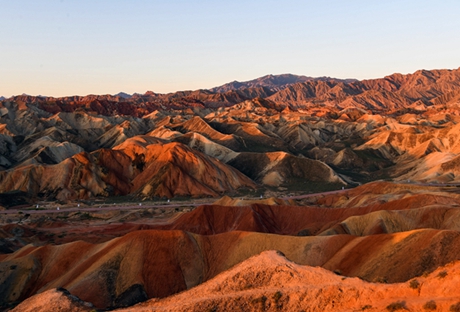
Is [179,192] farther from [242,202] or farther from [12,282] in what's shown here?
[12,282]

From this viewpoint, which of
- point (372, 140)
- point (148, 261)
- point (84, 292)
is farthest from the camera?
point (372, 140)

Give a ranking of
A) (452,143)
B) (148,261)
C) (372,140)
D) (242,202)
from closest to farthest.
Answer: (148,261) → (242,202) → (452,143) → (372,140)

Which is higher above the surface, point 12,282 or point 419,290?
point 419,290

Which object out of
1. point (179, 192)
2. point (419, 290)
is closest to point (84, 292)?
point (419, 290)

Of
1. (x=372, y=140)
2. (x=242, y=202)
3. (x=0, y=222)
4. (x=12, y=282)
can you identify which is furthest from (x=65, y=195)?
(x=372, y=140)

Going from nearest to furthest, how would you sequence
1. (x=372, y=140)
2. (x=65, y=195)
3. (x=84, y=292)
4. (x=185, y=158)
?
(x=84, y=292), (x=65, y=195), (x=185, y=158), (x=372, y=140)

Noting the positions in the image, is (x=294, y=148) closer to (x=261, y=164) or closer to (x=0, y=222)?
(x=261, y=164)

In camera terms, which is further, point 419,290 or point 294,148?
point 294,148

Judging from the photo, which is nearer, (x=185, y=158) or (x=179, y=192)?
(x=179, y=192)

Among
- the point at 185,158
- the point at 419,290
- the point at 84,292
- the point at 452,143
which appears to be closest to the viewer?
the point at 419,290
